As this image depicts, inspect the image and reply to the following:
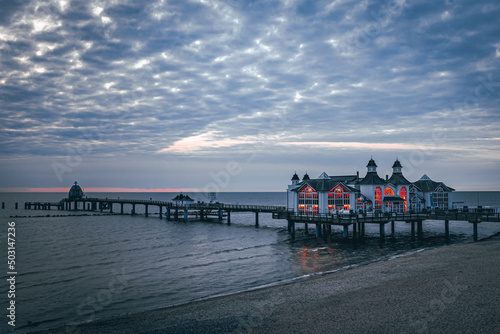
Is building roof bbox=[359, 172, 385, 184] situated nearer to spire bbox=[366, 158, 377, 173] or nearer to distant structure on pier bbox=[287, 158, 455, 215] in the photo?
distant structure on pier bbox=[287, 158, 455, 215]

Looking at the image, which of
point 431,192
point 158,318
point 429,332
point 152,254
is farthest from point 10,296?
point 431,192

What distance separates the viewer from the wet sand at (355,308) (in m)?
13.6

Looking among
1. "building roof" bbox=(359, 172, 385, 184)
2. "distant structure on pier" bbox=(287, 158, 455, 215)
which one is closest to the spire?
"distant structure on pier" bbox=(287, 158, 455, 215)

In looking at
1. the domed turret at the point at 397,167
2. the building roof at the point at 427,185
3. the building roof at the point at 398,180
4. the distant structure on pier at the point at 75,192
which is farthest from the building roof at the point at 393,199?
the distant structure on pier at the point at 75,192

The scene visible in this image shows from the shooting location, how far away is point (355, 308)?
1600 centimetres

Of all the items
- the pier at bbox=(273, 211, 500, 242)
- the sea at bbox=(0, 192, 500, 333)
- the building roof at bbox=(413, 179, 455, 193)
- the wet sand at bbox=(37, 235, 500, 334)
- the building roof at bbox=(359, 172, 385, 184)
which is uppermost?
the building roof at bbox=(359, 172, 385, 184)

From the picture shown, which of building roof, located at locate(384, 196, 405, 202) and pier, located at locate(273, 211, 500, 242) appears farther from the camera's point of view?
building roof, located at locate(384, 196, 405, 202)

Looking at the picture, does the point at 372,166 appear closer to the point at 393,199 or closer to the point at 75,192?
the point at 393,199

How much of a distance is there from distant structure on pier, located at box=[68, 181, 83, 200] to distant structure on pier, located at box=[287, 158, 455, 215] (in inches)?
4005

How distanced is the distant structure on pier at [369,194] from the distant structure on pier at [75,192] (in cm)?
10174

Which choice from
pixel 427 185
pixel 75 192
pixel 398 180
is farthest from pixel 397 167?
pixel 75 192

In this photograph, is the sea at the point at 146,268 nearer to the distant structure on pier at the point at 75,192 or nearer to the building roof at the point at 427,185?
the building roof at the point at 427,185

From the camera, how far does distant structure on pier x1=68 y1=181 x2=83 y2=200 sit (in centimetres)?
12925

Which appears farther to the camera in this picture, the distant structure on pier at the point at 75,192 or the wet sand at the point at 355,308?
the distant structure on pier at the point at 75,192
